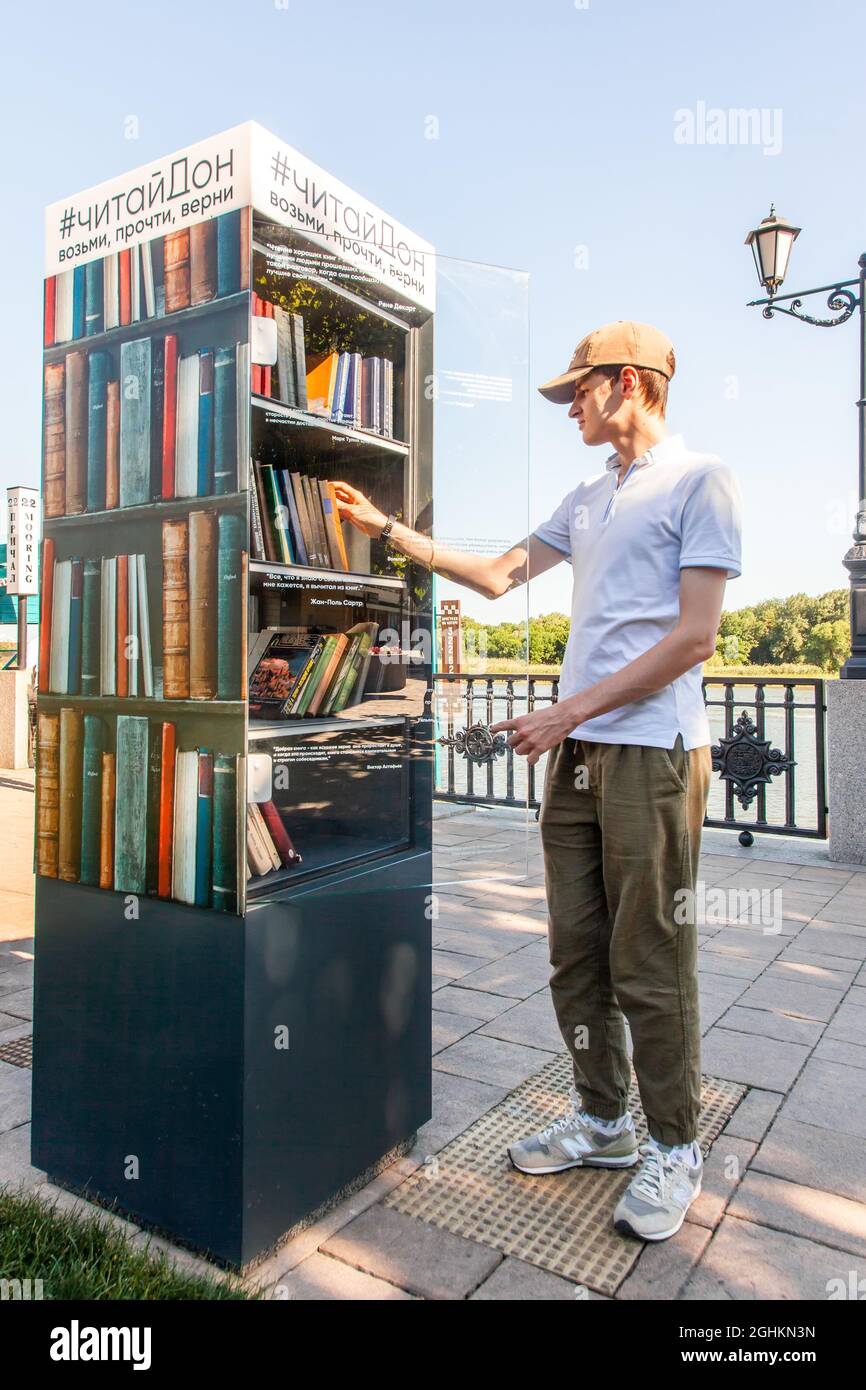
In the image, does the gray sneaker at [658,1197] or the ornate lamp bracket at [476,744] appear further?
the ornate lamp bracket at [476,744]

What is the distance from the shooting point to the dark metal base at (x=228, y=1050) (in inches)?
80.6

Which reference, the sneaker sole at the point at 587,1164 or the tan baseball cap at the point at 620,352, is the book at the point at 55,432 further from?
the sneaker sole at the point at 587,1164

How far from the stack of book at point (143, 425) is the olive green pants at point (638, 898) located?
3.82 ft

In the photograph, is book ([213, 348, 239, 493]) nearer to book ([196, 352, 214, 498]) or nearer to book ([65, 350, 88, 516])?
book ([196, 352, 214, 498])

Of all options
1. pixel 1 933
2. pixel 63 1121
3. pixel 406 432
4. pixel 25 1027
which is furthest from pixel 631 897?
pixel 1 933

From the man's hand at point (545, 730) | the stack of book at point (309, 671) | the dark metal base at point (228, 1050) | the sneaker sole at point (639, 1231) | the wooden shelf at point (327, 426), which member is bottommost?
the sneaker sole at point (639, 1231)

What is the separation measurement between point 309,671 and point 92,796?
67 centimetres

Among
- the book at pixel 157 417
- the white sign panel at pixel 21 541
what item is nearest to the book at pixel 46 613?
the book at pixel 157 417

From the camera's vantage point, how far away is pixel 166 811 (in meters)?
2.24

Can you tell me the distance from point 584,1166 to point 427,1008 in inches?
24.2

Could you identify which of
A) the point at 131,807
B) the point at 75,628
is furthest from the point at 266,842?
the point at 75,628

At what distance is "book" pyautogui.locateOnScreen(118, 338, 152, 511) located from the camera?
2275 mm

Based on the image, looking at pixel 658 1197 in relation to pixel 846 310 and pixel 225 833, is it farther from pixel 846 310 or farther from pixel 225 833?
pixel 846 310
